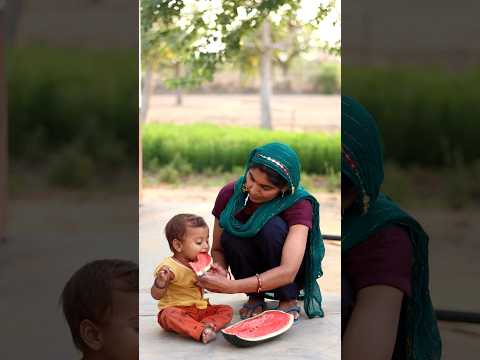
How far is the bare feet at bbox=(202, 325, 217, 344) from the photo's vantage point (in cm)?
333

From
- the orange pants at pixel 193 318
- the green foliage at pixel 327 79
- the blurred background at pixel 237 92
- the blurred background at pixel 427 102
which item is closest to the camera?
the blurred background at pixel 427 102

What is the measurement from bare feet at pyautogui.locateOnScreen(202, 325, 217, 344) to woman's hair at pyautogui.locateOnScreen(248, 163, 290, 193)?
0.64 m

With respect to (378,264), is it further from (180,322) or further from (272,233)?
(180,322)

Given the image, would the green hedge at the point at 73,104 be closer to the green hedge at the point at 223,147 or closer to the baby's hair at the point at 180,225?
the baby's hair at the point at 180,225

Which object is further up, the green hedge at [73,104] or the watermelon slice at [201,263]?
the green hedge at [73,104]

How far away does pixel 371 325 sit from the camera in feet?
6.40

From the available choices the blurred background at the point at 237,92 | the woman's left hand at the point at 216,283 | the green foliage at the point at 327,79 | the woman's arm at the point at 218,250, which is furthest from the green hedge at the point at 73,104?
the green foliage at the point at 327,79

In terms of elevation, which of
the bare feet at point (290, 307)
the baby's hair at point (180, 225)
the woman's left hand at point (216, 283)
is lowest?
the bare feet at point (290, 307)

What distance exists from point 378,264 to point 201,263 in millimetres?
1575

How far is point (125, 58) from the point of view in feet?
6.60

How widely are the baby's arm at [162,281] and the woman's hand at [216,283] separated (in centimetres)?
18

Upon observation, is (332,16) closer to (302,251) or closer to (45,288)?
(302,251)

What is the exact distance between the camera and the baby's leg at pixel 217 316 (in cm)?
343

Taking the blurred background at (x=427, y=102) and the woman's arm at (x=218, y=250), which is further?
the woman's arm at (x=218, y=250)
